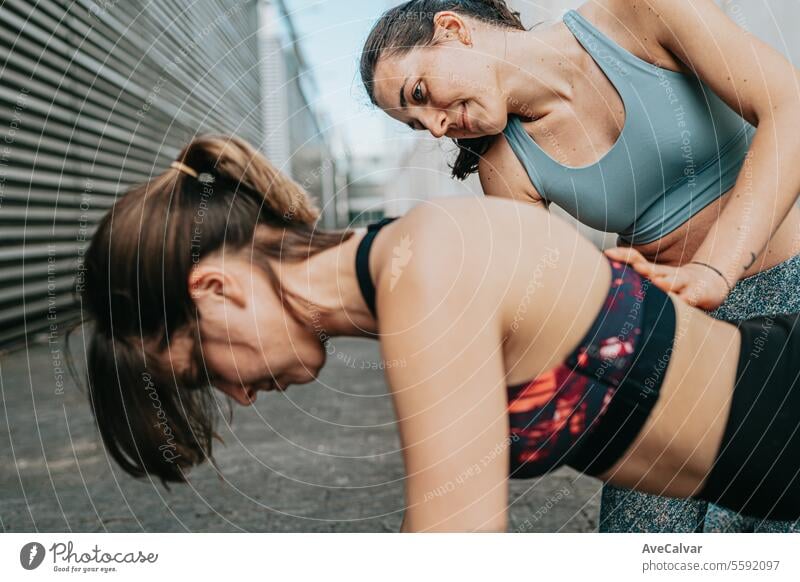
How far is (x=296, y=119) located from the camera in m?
0.86

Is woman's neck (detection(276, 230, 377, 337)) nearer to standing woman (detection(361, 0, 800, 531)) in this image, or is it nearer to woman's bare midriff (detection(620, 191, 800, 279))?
standing woman (detection(361, 0, 800, 531))

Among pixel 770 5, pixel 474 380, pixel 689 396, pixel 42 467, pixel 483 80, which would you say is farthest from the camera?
pixel 42 467

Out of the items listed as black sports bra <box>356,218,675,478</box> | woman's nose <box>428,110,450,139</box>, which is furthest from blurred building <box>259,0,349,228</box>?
black sports bra <box>356,218,675,478</box>

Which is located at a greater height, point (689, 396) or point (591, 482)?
point (689, 396)

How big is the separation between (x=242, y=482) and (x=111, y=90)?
Result: 83 cm

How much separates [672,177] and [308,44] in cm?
38

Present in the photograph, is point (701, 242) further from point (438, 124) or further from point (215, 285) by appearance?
point (215, 285)

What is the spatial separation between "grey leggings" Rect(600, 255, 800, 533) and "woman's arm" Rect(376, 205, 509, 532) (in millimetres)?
380

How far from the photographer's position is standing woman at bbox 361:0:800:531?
27.5 inches

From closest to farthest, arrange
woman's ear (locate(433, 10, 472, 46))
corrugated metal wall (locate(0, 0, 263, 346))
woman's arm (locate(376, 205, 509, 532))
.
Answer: woman's arm (locate(376, 205, 509, 532)) → woman's ear (locate(433, 10, 472, 46)) → corrugated metal wall (locate(0, 0, 263, 346))
